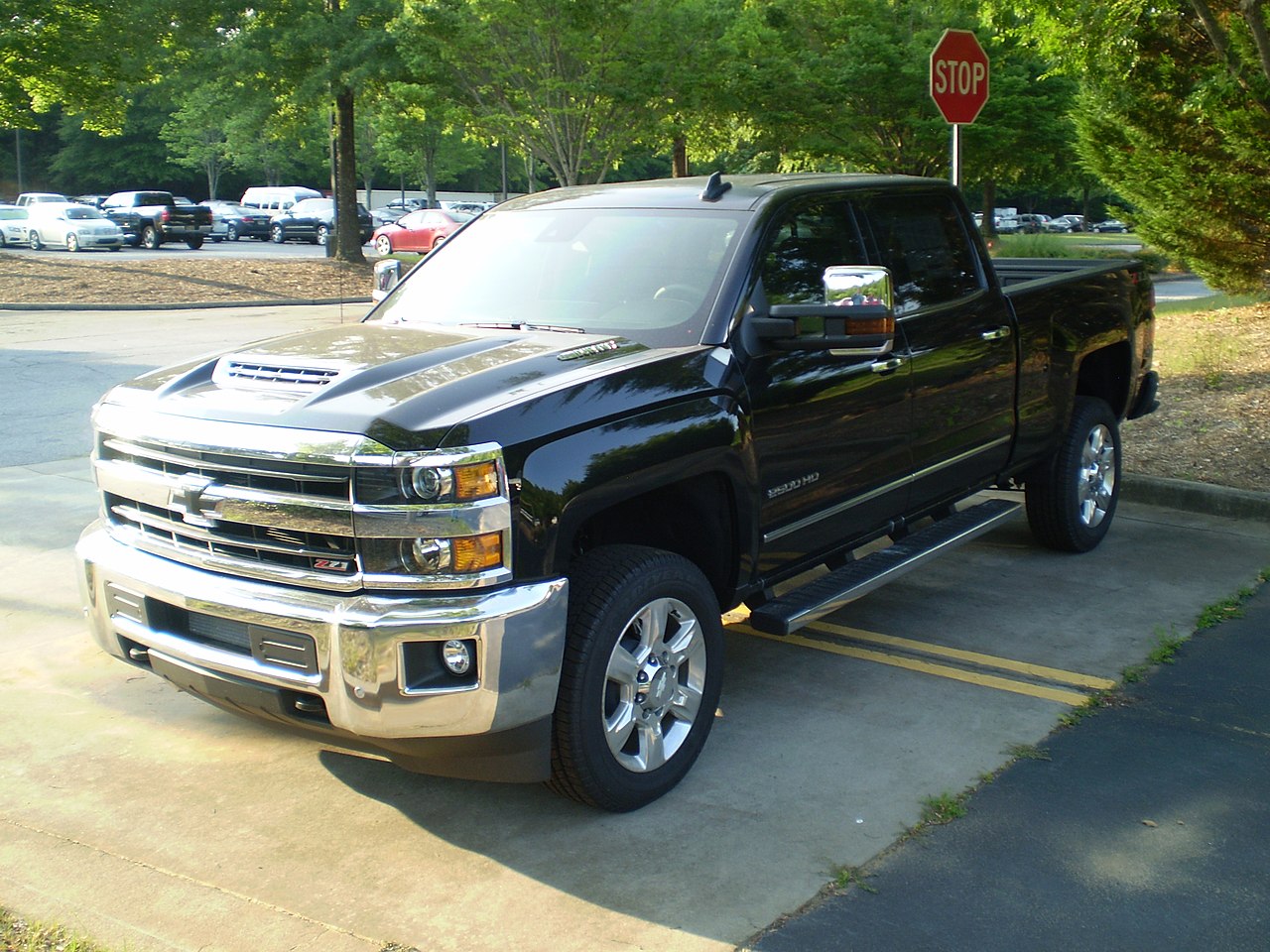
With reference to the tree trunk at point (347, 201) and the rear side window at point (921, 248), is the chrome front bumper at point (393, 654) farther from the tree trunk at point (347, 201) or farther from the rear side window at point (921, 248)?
the tree trunk at point (347, 201)

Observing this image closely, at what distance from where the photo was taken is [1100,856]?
3.84 meters

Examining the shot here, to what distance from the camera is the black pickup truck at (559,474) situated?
3605 mm

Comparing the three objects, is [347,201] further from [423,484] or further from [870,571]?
[423,484]

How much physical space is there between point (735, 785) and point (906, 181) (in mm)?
2976

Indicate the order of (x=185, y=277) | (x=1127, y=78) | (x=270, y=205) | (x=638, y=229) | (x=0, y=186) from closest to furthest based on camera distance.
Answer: (x=638, y=229)
(x=1127, y=78)
(x=185, y=277)
(x=270, y=205)
(x=0, y=186)

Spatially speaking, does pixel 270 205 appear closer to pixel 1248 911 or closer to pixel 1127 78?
pixel 1127 78

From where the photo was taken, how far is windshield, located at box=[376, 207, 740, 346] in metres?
4.80

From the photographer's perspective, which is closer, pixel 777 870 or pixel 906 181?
pixel 777 870

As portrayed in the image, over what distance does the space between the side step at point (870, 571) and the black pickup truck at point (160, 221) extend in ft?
131

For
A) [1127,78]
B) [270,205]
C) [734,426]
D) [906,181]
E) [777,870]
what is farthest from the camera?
[270,205]

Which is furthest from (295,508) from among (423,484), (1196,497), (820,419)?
(1196,497)

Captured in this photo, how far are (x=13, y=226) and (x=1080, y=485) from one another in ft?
133

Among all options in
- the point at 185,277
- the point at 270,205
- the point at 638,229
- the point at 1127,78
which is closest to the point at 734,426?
the point at 638,229

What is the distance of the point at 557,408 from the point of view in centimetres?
387
